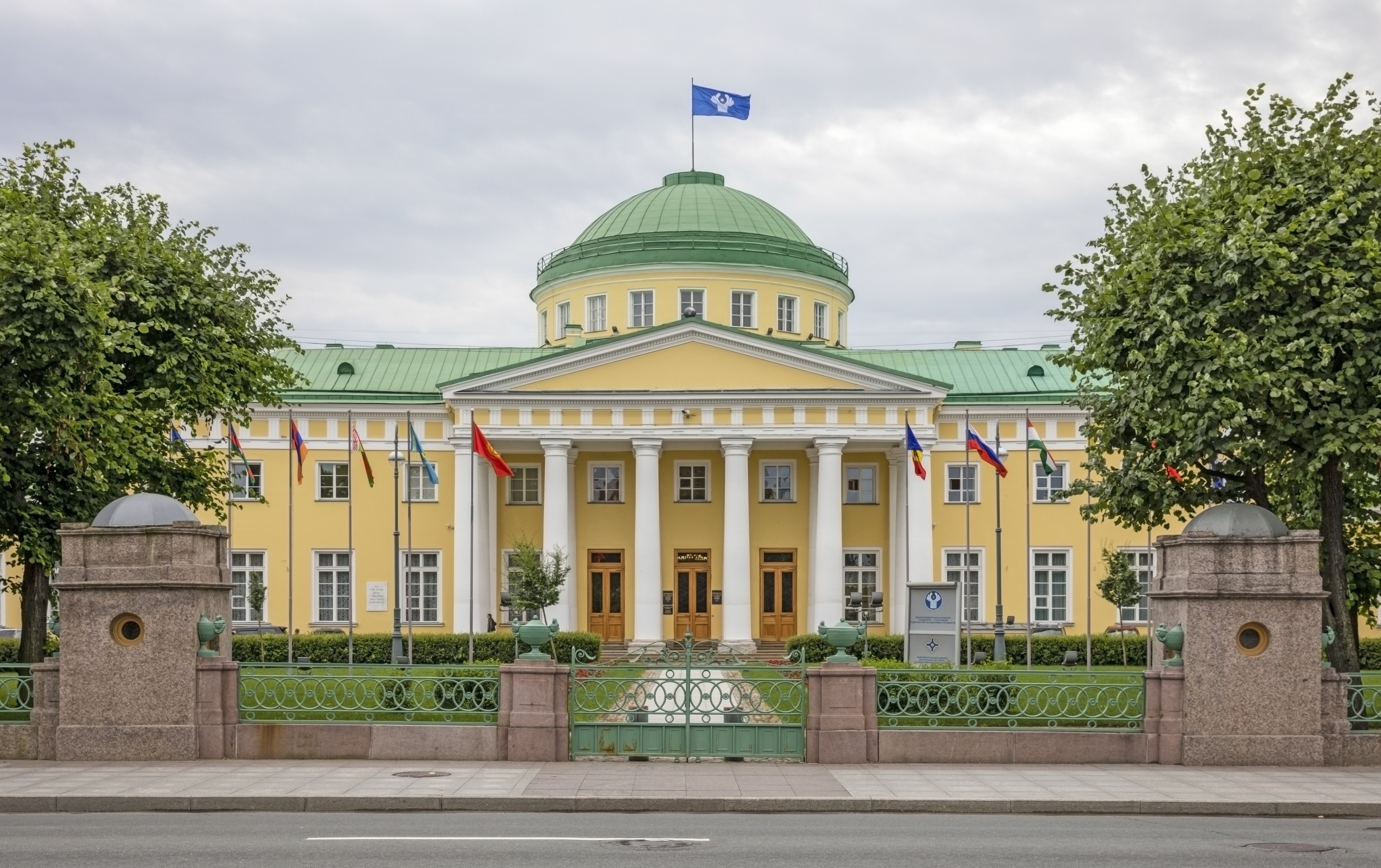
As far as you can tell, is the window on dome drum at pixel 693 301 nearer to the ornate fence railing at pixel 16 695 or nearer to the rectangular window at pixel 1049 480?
the rectangular window at pixel 1049 480

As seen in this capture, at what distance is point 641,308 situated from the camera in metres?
54.7

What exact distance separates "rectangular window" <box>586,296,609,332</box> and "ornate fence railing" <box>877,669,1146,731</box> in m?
36.5

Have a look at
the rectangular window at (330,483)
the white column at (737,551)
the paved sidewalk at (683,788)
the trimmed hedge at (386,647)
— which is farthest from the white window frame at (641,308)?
the paved sidewalk at (683,788)

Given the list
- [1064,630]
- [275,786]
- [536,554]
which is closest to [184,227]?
[536,554]

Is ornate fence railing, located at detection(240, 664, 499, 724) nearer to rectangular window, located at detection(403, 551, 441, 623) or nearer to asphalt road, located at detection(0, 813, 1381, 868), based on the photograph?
asphalt road, located at detection(0, 813, 1381, 868)

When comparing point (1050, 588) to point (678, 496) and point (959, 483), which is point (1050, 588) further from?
point (678, 496)

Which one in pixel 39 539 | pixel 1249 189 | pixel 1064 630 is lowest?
pixel 1064 630

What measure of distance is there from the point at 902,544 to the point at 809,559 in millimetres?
2990

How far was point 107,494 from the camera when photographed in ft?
91.6

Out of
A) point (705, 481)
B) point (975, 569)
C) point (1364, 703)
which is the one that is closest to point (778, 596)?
point (705, 481)

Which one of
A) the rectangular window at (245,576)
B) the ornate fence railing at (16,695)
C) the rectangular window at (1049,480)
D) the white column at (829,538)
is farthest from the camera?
the rectangular window at (1049,480)

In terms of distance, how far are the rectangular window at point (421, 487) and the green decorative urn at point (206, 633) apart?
31.4 metres

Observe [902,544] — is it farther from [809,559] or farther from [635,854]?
[635,854]

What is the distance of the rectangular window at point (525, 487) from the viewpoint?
166 feet
